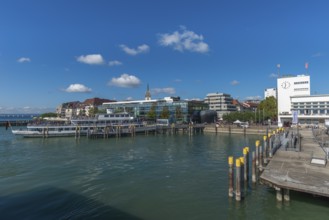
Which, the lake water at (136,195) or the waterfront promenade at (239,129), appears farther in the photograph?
the waterfront promenade at (239,129)

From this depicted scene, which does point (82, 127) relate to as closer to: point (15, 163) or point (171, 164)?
point (15, 163)

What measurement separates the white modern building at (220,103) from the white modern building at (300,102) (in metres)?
60.8

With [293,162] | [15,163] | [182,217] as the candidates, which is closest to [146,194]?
[182,217]

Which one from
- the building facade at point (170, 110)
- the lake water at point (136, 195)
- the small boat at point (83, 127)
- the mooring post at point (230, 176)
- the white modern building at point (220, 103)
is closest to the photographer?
the lake water at point (136, 195)

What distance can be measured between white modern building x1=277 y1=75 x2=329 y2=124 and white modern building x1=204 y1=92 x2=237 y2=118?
2393 inches

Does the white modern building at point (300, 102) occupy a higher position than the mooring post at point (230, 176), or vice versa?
the white modern building at point (300, 102)

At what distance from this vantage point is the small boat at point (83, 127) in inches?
2881

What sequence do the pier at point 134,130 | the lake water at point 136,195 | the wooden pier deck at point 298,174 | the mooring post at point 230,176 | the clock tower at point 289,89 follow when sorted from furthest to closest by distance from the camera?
the clock tower at point 289,89
the pier at point 134,130
the mooring post at point 230,176
the lake water at point 136,195
the wooden pier deck at point 298,174

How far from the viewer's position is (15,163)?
3394cm

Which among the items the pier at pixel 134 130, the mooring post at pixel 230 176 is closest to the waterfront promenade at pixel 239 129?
the pier at pixel 134 130

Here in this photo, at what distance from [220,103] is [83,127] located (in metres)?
110

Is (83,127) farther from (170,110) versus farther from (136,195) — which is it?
(136,195)

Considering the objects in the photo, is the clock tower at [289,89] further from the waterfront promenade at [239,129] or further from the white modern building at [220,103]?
the white modern building at [220,103]

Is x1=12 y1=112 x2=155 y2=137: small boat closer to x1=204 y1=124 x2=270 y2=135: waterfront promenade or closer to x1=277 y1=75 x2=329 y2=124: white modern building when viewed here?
x1=204 y1=124 x2=270 y2=135: waterfront promenade
